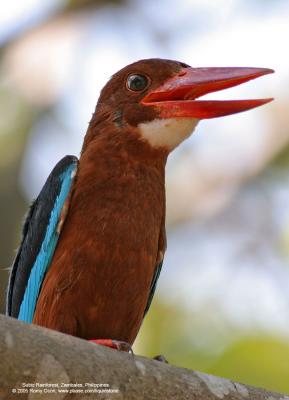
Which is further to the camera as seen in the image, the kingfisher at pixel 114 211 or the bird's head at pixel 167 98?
the bird's head at pixel 167 98

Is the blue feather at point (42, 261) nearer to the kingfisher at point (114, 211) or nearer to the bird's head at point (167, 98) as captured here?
the kingfisher at point (114, 211)

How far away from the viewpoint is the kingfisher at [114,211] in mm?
5141

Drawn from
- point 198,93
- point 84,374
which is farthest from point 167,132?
point 84,374

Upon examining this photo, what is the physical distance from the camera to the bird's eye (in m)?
5.92

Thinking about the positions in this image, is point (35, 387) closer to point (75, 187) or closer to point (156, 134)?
point (75, 187)

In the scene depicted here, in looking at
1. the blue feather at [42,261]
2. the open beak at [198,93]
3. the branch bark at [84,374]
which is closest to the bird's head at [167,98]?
the open beak at [198,93]

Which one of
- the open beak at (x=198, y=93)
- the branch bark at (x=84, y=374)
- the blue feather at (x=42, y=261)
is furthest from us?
the open beak at (x=198, y=93)

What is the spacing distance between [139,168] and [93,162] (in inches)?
10.6

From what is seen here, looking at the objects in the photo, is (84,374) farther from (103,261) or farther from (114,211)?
(114,211)

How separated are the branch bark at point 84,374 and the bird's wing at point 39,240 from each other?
138 centimetres

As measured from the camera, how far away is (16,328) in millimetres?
3766

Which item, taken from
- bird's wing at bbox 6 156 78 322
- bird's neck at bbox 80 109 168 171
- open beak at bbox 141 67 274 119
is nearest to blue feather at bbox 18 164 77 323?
bird's wing at bbox 6 156 78 322

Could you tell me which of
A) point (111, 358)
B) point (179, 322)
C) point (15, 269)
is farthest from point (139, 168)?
point (179, 322)

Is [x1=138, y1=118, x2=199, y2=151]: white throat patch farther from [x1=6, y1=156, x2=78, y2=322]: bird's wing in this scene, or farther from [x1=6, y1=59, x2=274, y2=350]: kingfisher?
[x1=6, y1=156, x2=78, y2=322]: bird's wing
